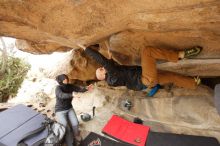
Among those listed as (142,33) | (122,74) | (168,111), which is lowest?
(168,111)

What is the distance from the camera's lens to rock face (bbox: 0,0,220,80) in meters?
3.65

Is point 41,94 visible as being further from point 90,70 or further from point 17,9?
point 17,9

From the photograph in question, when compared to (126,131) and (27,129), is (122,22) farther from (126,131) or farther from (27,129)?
(27,129)

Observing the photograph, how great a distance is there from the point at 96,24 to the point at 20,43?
3427mm

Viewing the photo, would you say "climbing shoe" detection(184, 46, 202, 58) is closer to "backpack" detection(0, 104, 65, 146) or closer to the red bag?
the red bag

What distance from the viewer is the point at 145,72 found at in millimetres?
4938

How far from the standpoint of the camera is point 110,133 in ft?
18.4

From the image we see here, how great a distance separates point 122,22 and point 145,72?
3.96ft

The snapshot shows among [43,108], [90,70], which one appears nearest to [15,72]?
[43,108]

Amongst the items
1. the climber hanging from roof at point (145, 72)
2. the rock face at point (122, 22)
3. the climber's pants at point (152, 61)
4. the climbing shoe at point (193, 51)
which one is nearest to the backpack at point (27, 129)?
the climber hanging from roof at point (145, 72)

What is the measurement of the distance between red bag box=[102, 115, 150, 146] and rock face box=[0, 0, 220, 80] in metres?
1.83

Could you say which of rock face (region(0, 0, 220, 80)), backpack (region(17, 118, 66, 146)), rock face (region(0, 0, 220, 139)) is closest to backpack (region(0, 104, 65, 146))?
backpack (region(17, 118, 66, 146))

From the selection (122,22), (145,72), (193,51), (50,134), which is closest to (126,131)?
(145,72)

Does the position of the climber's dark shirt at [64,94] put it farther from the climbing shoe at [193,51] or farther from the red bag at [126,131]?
the climbing shoe at [193,51]
